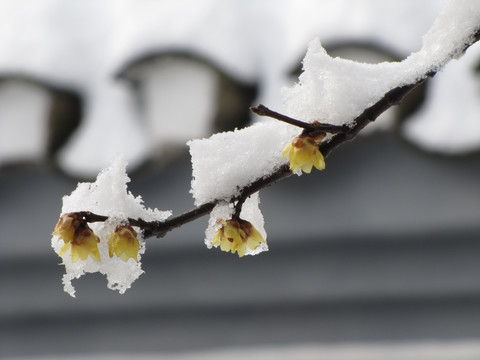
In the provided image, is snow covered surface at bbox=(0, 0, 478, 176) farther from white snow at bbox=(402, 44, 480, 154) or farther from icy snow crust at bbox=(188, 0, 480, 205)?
icy snow crust at bbox=(188, 0, 480, 205)

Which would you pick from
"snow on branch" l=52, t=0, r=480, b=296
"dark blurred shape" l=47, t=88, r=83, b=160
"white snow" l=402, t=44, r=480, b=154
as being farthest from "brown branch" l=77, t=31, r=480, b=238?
"dark blurred shape" l=47, t=88, r=83, b=160

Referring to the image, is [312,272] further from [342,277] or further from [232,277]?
[232,277]

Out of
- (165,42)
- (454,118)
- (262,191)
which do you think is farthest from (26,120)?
(454,118)

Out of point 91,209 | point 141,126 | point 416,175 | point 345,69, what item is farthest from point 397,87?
point 141,126

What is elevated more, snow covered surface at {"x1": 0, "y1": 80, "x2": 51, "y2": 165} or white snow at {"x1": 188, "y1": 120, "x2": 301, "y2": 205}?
snow covered surface at {"x1": 0, "y1": 80, "x2": 51, "y2": 165}

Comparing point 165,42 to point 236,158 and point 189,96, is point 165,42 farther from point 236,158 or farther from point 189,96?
point 236,158

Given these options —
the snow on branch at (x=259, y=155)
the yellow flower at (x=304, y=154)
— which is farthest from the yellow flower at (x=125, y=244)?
the yellow flower at (x=304, y=154)

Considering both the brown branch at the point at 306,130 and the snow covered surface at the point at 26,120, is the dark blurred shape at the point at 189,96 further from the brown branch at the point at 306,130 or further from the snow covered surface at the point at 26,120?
the brown branch at the point at 306,130
